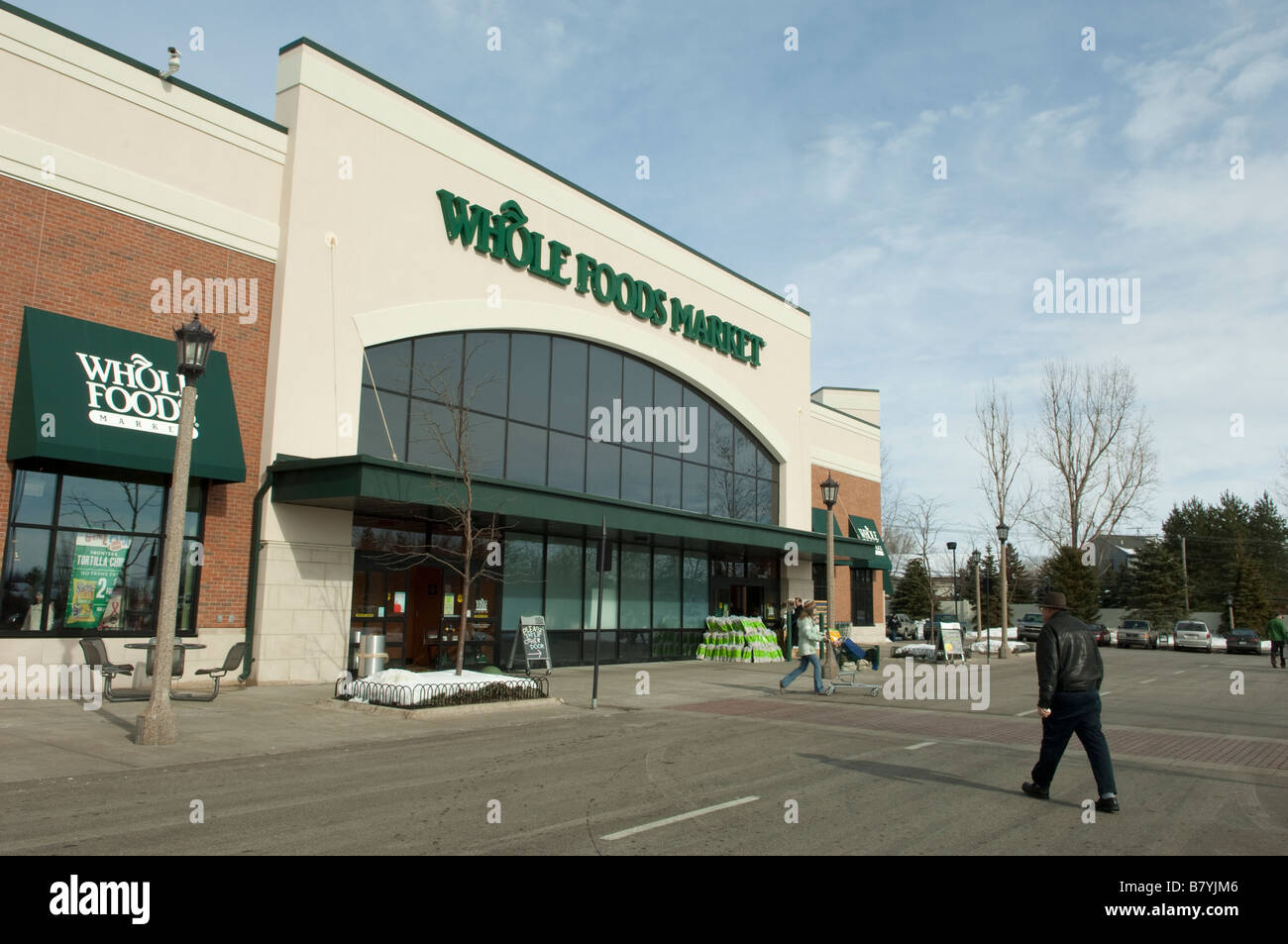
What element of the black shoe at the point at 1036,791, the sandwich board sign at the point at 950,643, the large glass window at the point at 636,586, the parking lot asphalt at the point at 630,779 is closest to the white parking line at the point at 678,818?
the parking lot asphalt at the point at 630,779

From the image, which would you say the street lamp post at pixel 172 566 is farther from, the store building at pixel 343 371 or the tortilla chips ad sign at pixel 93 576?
the tortilla chips ad sign at pixel 93 576

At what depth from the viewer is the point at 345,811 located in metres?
7.41

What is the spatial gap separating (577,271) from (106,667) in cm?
1460

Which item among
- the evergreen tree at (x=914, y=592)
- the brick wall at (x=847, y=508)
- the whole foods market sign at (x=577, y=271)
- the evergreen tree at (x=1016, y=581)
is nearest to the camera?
the whole foods market sign at (x=577, y=271)

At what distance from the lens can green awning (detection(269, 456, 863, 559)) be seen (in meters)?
16.2

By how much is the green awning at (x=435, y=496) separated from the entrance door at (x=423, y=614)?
1879 mm

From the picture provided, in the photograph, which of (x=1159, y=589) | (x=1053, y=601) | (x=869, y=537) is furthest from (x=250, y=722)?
(x=1159, y=589)

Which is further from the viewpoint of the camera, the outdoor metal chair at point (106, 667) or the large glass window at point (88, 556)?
the large glass window at point (88, 556)

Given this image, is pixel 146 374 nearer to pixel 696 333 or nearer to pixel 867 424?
pixel 696 333

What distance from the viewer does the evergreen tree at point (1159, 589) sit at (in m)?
62.0

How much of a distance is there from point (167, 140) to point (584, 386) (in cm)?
1110

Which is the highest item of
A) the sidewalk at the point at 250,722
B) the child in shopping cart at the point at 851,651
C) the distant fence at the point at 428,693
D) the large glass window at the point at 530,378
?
the large glass window at the point at 530,378

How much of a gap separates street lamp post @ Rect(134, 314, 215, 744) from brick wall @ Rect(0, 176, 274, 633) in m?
4.55

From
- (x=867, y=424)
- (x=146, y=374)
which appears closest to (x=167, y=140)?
(x=146, y=374)
